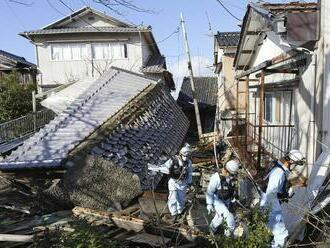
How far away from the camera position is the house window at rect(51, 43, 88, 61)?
25.2m

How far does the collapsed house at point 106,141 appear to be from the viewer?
682 cm

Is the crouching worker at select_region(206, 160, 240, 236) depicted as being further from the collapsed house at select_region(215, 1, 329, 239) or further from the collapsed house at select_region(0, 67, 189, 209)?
the collapsed house at select_region(0, 67, 189, 209)

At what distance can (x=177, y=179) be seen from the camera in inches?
311

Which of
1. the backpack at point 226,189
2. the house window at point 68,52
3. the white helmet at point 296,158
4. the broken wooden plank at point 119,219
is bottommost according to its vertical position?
the broken wooden plank at point 119,219

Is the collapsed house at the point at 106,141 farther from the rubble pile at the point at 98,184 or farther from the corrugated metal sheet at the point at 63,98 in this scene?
the corrugated metal sheet at the point at 63,98

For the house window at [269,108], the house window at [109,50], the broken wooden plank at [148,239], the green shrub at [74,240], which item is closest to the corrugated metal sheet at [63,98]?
the house window at [269,108]

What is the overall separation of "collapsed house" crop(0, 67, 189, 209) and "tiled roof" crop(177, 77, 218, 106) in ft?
60.8

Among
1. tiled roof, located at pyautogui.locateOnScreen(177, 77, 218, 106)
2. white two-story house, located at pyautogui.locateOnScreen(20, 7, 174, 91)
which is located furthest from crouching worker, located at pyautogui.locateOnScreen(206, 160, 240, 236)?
tiled roof, located at pyautogui.locateOnScreen(177, 77, 218, 106)

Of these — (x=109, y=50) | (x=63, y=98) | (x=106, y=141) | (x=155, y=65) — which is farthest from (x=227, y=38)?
(x=106, y=141)

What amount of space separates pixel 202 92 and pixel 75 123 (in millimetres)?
26398

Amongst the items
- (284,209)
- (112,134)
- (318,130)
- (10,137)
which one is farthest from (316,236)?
(10,137)

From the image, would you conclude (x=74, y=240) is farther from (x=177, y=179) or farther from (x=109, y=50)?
(x=109, y=50)

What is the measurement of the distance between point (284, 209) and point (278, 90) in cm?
518

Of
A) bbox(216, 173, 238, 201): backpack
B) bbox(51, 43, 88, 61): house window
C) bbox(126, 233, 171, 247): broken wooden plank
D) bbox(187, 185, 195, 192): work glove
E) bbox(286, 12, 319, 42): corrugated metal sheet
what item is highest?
bbox(51, 43, 88, 61): house window
